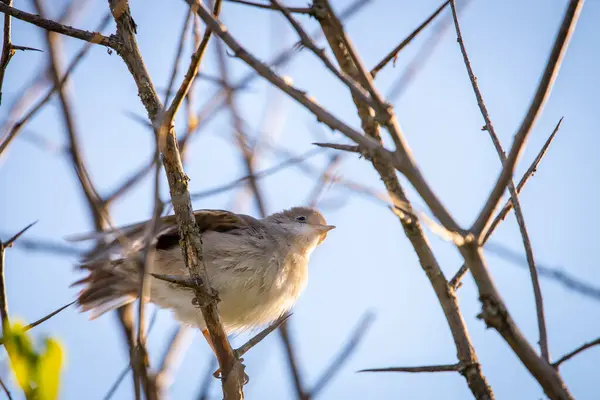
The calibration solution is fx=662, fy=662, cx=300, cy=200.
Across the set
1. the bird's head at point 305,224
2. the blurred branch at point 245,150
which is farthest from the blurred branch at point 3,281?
the bird's head at point 305,224

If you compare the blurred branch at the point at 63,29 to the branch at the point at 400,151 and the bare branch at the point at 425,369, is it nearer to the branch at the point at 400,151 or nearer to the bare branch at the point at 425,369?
the branch at the point at 400,151

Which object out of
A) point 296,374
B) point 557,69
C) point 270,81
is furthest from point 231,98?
point 557,69

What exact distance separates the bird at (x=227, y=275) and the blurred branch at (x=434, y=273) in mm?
1927

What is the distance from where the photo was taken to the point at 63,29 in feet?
9.54

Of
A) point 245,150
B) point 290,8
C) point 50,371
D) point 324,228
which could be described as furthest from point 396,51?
point 324,228

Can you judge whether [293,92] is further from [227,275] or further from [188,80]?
[227,275]

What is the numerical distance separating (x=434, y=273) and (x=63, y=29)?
1.90 m

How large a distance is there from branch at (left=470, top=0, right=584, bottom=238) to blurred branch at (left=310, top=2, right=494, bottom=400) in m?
0.52

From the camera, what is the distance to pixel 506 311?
167 cm

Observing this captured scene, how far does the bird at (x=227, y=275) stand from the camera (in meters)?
4.50

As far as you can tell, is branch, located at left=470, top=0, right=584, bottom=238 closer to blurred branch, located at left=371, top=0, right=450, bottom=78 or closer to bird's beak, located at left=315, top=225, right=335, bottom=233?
blurred branch, located at left=371, top=0, right=450, bottom=78

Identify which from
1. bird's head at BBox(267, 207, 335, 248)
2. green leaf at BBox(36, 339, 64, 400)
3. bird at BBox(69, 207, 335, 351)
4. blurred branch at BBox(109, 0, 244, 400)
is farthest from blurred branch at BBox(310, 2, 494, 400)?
bird's head at BBox(267, 207, 335, 248)

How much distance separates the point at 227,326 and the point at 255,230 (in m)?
0.74

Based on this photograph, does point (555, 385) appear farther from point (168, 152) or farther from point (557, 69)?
point (168, 152)
